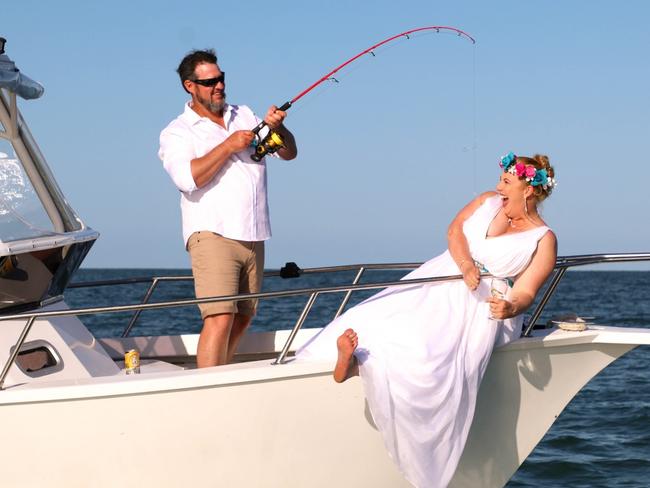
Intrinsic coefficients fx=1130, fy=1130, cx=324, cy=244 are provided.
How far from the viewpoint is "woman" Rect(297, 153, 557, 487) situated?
5180 mm

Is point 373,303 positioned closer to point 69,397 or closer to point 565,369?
point 565,369

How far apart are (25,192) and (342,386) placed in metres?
2.01

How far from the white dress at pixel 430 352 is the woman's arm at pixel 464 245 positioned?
4 cm

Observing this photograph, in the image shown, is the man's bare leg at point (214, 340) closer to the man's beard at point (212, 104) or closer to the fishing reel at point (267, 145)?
the fishing reel at point (267, 145)

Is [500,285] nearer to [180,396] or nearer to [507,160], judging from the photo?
[507,160]

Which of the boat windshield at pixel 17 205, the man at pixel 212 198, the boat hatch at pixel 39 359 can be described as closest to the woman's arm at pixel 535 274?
the man at pixel 212 198

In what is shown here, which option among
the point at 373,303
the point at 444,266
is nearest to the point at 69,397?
the point at 373,303

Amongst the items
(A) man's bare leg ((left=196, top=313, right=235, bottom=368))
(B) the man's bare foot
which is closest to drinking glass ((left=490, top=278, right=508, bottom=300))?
(B) the man's bare foot

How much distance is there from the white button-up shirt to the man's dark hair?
0.18 metres

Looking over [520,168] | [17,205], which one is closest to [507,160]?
[520,168]

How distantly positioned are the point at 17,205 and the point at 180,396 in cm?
144

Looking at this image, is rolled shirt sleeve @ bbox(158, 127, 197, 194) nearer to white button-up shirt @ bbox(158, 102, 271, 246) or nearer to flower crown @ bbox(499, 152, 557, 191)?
white button-up shirt @ bbox(158, 102, 271, 246)

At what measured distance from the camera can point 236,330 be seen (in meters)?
6.03

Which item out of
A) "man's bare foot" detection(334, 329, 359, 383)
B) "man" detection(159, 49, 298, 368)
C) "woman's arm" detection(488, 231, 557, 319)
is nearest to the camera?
"man's bare foot" detection(334, 329, 359, 383)
